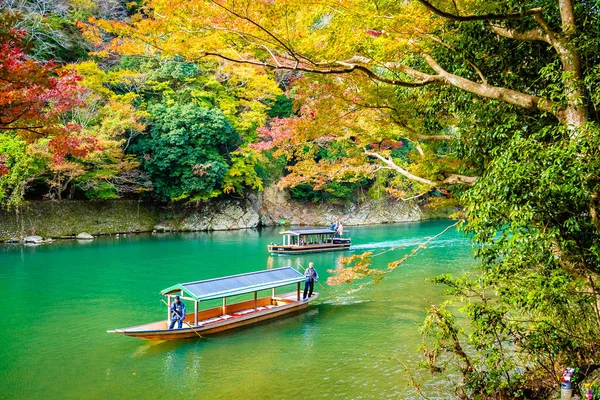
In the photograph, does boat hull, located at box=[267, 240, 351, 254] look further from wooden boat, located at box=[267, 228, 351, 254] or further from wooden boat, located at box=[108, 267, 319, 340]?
wooden boat, located at box=[108, 267, 319, 340]

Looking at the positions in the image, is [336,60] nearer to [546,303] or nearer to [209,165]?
[546,303]

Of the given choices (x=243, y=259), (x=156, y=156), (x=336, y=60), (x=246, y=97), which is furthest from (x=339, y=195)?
(x=336, y=60)

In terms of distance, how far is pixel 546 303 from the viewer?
19.7 ft

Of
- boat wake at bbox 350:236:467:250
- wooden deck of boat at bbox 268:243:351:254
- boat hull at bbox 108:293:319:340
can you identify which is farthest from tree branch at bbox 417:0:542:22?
boat wake at bbox 350:236:467:250

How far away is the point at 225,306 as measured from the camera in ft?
40.2

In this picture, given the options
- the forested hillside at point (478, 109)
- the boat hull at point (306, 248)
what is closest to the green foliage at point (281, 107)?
the boat hull at point (306, 248)

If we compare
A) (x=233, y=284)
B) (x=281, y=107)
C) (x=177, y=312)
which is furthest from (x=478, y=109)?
(x=281, y=107)

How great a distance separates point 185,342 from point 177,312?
0.72 meters

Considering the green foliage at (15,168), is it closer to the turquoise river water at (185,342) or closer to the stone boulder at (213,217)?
the turquoise river water at (185,342)

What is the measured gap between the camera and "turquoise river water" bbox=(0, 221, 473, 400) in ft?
27.2

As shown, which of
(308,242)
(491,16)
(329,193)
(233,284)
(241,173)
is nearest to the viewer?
(491,16)

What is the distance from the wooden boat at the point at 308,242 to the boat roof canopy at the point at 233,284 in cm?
963

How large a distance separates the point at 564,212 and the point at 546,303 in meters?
1.26

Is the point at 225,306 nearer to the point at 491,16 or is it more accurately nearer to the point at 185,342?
the point at 185,342
